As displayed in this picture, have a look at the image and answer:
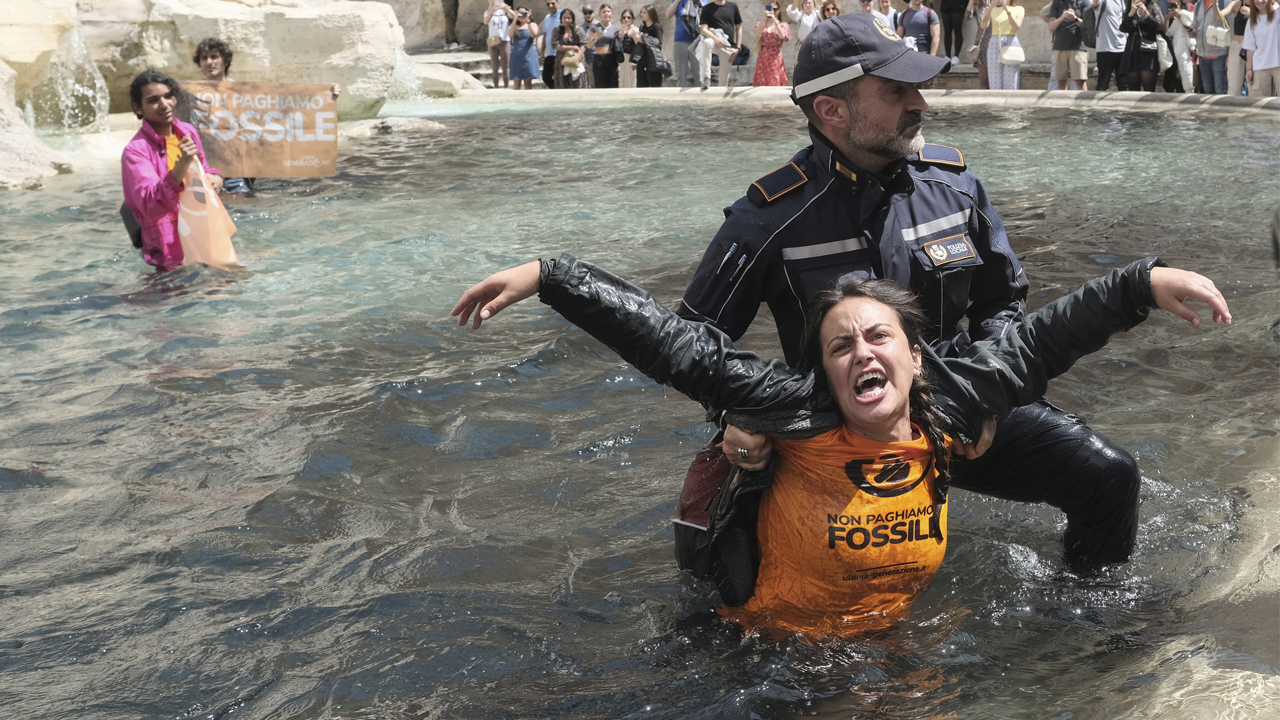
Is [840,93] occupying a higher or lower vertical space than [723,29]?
lower

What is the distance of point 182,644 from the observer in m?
3.62

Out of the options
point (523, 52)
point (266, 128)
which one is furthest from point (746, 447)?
point (523, 52)

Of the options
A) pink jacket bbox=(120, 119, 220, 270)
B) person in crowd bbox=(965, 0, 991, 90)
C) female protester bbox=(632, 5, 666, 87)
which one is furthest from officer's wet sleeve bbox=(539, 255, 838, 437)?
female protester bbox=(632, 5, 666, 87)

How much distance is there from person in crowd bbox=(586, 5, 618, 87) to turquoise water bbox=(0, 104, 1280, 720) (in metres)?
12.2

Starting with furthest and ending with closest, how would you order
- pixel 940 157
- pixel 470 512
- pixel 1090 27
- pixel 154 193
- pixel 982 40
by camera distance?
pixel 982 40 → pixel 1090 27 → pixel 154 193 → pixel 470 512 → pixel 940 157

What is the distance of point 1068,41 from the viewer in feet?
55.2

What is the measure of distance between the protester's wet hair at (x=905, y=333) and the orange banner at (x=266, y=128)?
315 inches

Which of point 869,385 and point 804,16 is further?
point 804,16

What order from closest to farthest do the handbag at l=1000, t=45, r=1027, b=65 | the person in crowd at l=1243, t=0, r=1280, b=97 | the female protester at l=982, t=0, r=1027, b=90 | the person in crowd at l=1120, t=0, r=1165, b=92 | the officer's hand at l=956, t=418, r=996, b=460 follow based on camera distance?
the officer's hand at l=956, t=418, r=996, b=460 < the person in crowd at l=1243, t=0, r=1280, b=97 < the person in crowd at l=1120, t=0, r=1165, b=92 < the female protester at l=982, t=0, r=1027, b=90 < the handbag at l=1000, t=45, r=1027, b=65

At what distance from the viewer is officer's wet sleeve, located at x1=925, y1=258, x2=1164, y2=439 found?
9.53 ft

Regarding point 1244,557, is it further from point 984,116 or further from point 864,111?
point 984,116

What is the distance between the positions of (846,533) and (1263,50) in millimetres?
13692

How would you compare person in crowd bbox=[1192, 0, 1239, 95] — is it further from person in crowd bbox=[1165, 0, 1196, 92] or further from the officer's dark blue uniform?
the officer's dark blue uniform

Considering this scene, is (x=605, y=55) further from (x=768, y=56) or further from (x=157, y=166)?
(x=157, y=166)
